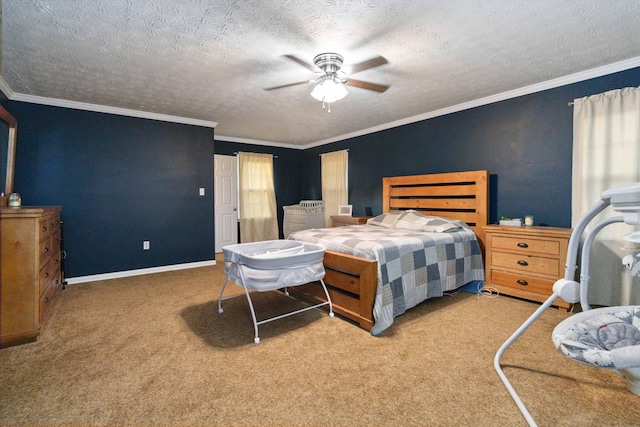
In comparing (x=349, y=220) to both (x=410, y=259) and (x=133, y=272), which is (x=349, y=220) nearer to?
(x=410, y=259)

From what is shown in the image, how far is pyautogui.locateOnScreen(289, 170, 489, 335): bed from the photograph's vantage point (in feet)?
7.98

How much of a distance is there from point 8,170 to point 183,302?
229cm

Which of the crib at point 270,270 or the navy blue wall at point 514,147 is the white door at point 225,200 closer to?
the navy blue wall at point 514,147

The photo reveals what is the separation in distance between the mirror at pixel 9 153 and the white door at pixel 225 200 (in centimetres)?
289

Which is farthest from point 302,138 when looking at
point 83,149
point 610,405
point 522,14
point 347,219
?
point 610,405

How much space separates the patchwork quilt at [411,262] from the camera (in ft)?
8.07

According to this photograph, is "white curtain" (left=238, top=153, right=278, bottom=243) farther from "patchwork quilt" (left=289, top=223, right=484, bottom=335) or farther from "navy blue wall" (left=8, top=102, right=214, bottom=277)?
"patchwork quilt" (left=289, top=223, right=484, bottom=335)

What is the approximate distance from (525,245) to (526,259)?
0.14 meters

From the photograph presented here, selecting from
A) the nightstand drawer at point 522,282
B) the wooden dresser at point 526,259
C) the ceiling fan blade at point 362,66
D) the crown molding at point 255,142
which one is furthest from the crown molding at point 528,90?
the crown molding at point 255,142

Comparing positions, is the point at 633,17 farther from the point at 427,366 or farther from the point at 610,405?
the point at 427,366

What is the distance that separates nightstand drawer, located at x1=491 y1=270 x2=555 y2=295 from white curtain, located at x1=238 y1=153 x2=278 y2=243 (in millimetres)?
4256

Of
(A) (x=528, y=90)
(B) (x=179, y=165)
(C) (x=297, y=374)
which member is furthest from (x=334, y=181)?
(C) (x=297, y=374)

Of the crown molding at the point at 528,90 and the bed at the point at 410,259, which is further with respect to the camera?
the crown molding at the point at 528,90

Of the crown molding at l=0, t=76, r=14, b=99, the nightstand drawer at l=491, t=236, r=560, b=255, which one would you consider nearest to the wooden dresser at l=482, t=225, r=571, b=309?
the nightstand drawer at l=491, t=236, r=560, b=255
